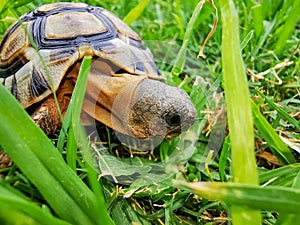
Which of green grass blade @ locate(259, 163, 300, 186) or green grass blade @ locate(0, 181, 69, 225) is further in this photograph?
green grass blade @ locate(259, 163, 300, 186)

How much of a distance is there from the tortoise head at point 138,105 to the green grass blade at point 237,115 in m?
0.44

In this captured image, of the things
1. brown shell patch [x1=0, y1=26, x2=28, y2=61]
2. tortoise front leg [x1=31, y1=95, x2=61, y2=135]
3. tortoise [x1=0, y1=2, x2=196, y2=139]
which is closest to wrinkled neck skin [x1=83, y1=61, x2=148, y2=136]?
tortoise [x1=0, y1=2, x2=196, y2=139]

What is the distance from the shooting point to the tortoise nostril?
4.46ft

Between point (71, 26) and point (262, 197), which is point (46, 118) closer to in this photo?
point (71, 26)

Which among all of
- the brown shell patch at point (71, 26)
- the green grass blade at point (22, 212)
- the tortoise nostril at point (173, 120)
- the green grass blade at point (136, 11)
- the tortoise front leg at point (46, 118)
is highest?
the brown shell patch at point (71, 26)

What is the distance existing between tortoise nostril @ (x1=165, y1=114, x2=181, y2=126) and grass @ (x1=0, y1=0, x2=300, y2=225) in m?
0.13

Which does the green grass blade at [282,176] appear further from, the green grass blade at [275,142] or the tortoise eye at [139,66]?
the tortoise eye at [139,66]

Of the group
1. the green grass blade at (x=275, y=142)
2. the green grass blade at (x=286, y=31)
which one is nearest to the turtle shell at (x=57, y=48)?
the green grass blade at (x=275, y=142)

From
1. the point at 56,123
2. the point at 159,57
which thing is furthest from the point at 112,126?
the point at 159,57

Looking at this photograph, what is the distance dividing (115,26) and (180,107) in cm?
50

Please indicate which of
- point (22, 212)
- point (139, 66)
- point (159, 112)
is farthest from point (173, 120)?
point (22, 212)

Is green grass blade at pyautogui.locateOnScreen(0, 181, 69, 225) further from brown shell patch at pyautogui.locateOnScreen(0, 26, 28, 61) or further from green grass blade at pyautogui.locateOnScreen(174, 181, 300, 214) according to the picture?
brown shell patch at pyautogui.locateOnScreen(0, 26, 28, 61)

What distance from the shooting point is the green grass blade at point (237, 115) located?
35.1 inches

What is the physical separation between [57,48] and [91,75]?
0.14 metres
